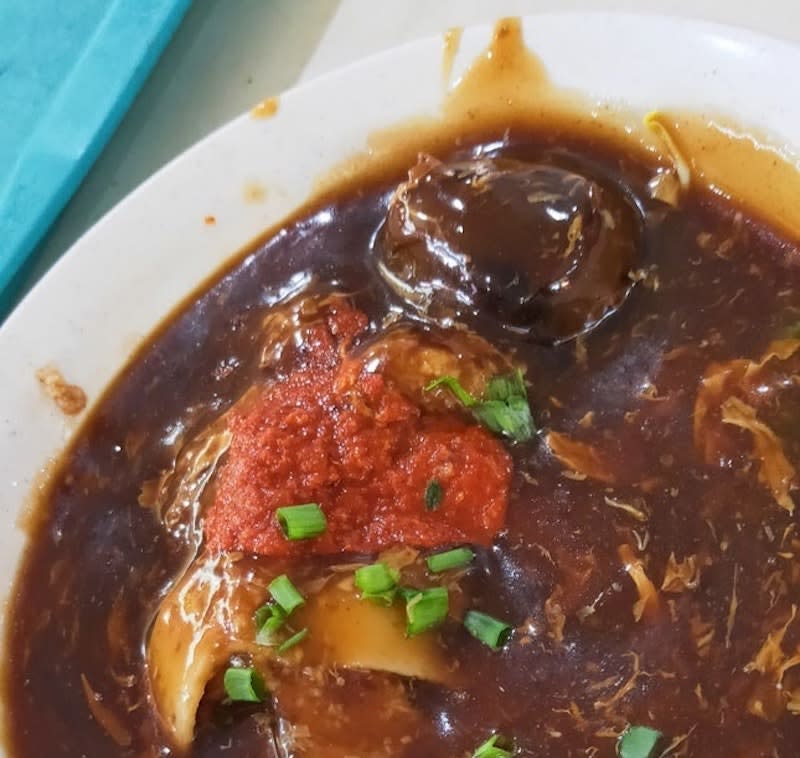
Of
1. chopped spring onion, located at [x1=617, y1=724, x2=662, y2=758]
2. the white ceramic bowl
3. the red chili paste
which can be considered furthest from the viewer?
the white ceramic bowl

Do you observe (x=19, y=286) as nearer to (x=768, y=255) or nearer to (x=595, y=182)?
(x=595, y=182)

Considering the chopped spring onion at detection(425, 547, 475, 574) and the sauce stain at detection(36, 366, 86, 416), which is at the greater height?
the sauce stain at detection(36, 366, 86, 416)

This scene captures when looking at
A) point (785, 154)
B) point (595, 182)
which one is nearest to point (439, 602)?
point (595, 182)

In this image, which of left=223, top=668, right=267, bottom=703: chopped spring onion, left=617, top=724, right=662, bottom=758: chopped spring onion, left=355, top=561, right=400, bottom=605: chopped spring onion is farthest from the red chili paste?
left=617, top=724, right=662, bottom=758: chopped spring onion

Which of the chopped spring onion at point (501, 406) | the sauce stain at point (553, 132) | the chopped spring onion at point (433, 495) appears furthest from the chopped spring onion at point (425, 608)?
the sauce stain at point (553, 132)

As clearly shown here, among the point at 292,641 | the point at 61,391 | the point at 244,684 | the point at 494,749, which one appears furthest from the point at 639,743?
the point at 61,391

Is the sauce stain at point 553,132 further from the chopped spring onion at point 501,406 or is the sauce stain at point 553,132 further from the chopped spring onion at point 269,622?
the chopped spring onion at point 269,622

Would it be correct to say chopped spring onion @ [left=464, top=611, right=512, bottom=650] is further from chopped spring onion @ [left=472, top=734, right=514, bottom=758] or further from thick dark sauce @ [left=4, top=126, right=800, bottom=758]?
chopped spring onion @ [left=472, top=734, right=514, bottom=758]
